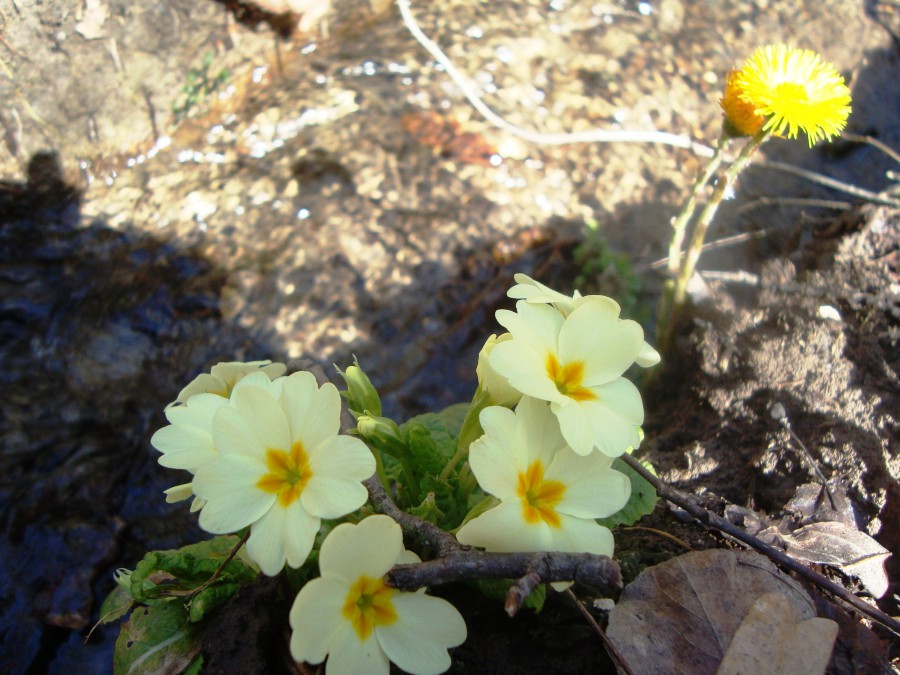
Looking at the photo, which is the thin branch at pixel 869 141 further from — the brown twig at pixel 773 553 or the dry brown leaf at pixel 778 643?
the dry brown leaf at pixel 778 643

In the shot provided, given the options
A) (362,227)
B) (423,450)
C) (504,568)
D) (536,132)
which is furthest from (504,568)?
(536,132)

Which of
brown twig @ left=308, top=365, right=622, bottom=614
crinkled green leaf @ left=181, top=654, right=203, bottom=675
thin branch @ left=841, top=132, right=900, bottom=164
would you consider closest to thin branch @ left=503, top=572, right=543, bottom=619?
brown twig @ left=308, top=365, right=622, bottom=614

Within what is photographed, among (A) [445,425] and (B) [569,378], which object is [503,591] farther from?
(A) [445,425]

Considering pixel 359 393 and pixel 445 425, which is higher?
pixel 359 393

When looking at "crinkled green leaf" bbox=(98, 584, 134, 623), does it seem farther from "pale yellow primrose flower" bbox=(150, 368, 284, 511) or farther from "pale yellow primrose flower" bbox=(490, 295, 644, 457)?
"pale yellow primrose flower" bbox=(490, 295, 644, 457)

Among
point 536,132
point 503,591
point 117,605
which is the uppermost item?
point 503,591

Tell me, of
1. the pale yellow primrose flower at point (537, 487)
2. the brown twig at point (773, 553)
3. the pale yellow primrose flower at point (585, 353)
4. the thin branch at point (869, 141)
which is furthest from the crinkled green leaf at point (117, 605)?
the thin branch at point (869, 141)
